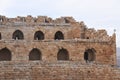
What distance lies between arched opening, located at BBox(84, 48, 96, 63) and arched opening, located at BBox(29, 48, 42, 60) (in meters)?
4.96

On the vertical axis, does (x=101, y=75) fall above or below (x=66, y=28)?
below

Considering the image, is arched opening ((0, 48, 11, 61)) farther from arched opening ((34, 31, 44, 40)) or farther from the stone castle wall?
arched opening ((34, 31, 44, 40))

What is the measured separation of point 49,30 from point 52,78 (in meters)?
9.34

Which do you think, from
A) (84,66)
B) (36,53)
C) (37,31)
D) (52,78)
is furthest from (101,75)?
(37,31)

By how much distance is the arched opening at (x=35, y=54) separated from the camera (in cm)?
3987

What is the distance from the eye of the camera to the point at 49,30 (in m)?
44.0

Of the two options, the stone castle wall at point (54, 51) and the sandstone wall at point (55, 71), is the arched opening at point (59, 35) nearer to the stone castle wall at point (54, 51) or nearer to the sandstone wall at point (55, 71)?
the stone castle wall at point (54, 51)

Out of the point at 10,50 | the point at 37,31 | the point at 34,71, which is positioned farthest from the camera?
the point at 37,31

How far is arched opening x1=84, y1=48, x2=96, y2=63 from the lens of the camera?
41.1 m

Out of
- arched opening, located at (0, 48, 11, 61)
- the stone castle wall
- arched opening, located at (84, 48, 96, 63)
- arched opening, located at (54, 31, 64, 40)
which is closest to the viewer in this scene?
the stone castle wall

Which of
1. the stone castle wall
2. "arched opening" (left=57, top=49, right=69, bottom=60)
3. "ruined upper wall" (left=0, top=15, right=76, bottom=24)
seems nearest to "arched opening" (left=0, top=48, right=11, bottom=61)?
the stone castle wall

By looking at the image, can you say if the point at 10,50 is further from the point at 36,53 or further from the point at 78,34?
the point at 78,34

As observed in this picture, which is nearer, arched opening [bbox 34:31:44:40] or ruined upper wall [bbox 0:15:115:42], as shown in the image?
ruined upper wall [bbox 0:15:115:42]

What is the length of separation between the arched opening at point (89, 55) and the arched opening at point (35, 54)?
4960 mm
